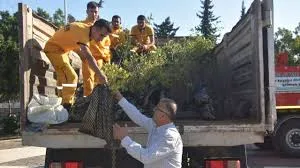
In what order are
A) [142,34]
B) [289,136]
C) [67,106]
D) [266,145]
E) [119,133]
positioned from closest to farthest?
1. [119,133]
2. [67,106]
3. [142,34]
4. [289,136]
5. [266,145]

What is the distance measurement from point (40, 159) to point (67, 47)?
7.49 metres

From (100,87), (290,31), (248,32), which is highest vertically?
(290,31)

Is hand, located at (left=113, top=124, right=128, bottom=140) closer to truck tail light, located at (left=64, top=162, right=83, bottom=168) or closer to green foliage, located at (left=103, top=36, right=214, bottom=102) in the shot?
truck tail light, located at (left=64, top=162, right=83, bottom=168)

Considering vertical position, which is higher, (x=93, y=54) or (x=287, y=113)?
(x=93, y=54)

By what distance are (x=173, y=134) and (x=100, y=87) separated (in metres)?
1.06

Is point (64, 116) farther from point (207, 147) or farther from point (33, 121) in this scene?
→ point (207, 147)

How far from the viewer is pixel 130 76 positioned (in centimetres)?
658

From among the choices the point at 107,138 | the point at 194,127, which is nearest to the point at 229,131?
the point at 194,127

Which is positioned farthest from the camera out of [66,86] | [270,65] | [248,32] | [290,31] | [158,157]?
[290,31]

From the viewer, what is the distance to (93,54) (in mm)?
7219

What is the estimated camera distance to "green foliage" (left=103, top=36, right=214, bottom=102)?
21.2 feet

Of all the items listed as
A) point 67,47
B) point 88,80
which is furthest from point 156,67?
point 67,47

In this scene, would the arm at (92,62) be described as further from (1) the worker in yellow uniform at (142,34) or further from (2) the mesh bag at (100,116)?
(1) the worker in yellow uniform at (142,34)

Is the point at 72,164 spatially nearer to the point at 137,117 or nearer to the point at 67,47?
the point at 137,117
